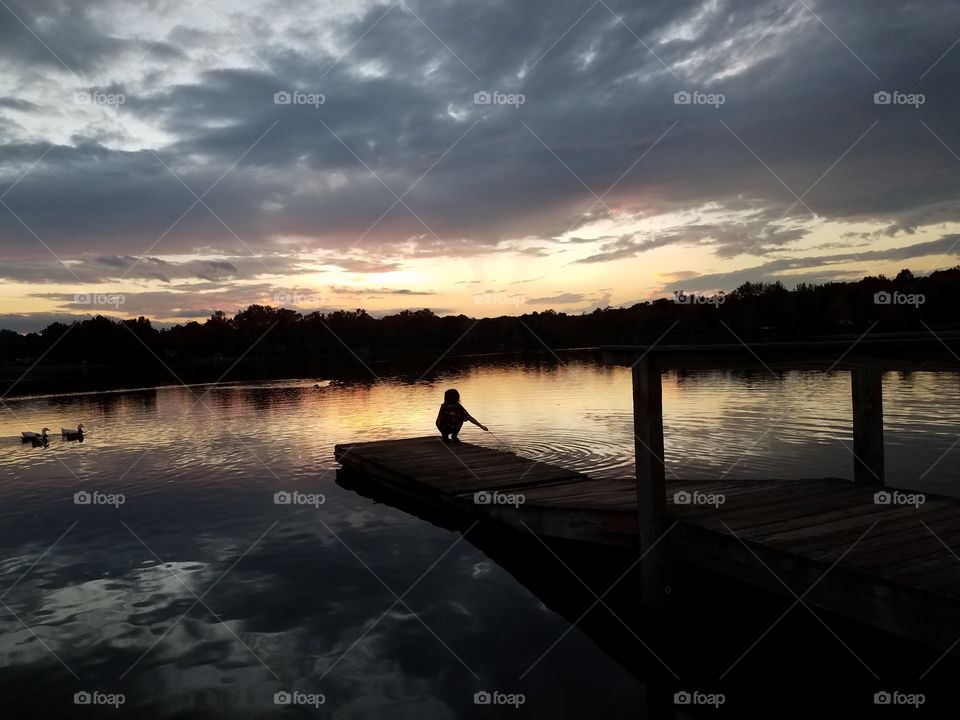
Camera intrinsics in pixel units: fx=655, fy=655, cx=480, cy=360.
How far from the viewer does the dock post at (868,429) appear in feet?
26.9

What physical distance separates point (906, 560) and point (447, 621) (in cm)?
497

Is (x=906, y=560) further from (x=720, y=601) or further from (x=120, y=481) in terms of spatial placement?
(x=120, y=481)

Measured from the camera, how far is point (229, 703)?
6.27 m

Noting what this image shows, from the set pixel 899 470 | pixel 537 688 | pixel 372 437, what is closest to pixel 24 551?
pixel 537 688
